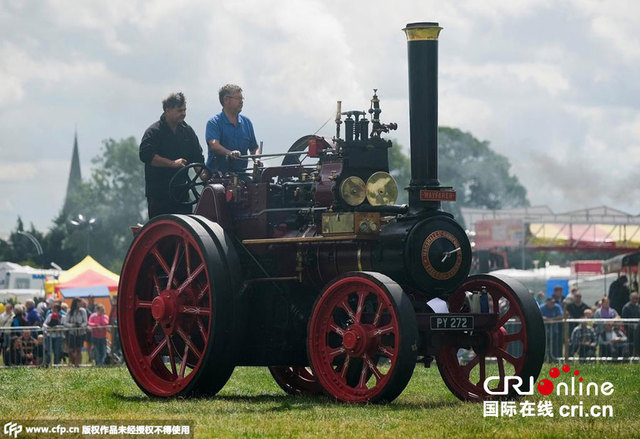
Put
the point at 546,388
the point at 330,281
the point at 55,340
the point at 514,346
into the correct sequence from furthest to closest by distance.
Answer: the point at 55,340 < the point at 514,346 < the point at 546,388 < the point at 330,281

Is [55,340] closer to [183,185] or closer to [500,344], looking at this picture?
[183,185]

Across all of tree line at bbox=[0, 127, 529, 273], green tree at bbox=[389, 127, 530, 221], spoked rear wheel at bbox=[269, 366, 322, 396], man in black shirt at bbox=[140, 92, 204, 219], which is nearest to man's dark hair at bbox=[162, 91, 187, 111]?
man in black shirt at bbox=[140, 92, 204, 219]

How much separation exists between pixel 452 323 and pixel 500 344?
0.71m

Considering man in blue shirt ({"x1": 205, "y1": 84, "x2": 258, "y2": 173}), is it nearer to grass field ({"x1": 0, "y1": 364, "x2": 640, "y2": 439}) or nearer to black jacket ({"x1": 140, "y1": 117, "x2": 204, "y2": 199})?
black jacket ({"x1": 140, "y1": 117, "x2": 204, "y2": 199})

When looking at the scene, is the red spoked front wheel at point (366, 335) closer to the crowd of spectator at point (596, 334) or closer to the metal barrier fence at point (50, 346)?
the crowd of spectator at point (596, 334)

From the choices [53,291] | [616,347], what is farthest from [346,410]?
[53,291]

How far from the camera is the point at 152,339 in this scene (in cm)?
1259

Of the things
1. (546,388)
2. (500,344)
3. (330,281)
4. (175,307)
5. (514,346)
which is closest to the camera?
(330,281)

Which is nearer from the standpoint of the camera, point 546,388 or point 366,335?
point 366,335

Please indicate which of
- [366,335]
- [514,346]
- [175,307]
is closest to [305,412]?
[366,335]

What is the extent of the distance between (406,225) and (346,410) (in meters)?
1.83

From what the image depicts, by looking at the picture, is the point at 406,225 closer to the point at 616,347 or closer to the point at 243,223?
the point at 243,223

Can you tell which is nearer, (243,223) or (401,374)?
(401,374)

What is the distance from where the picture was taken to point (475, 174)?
407 feet
